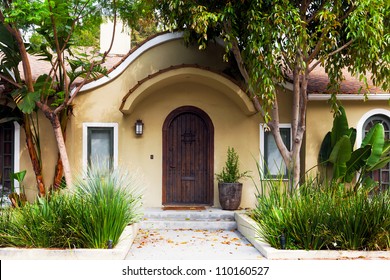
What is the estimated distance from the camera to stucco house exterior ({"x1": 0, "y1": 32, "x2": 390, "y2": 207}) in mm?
11453

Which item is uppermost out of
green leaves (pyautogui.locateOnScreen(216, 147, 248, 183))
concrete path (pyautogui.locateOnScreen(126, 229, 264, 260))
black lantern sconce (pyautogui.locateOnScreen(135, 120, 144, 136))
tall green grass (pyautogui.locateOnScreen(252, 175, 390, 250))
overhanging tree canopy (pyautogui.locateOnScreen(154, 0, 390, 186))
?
overhanging tree canopy (pyautogui.locateOnScreen(154, 0, 390, 186))

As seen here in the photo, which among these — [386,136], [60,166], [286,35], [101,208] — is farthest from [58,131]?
[386,136]

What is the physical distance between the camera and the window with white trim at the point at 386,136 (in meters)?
11.6

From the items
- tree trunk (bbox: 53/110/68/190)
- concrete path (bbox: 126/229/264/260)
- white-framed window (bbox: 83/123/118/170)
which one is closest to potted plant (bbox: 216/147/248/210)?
concrete path (bbox: 126/229/264/260)

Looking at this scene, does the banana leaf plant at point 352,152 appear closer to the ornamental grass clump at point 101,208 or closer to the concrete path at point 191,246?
the concrete path at point 191,246

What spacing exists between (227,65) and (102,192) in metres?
5.77

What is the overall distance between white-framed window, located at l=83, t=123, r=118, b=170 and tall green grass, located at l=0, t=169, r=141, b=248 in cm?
389

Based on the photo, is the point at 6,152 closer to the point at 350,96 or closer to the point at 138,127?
the point at 138,127

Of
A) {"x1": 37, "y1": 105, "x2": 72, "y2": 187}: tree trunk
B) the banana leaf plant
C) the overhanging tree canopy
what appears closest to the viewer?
the overhanging tree canopy

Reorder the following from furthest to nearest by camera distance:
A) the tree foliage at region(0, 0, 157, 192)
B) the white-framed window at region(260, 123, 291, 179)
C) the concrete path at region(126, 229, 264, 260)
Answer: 1. the white-framed window at region(260, 123, 291, 179)
2. the tree foliage at region(0, 0, 157, 192)
3. the concrete path at region(126, 229, 264, 260)

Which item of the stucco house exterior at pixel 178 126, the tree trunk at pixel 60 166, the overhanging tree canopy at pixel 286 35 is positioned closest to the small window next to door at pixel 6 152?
the stucco house exterior at pixel 178 126

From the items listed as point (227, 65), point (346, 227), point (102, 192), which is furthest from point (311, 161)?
point (102, 192)

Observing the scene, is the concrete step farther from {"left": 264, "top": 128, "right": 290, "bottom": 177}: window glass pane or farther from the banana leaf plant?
the banana leaf plant

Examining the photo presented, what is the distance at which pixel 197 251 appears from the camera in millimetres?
8016
